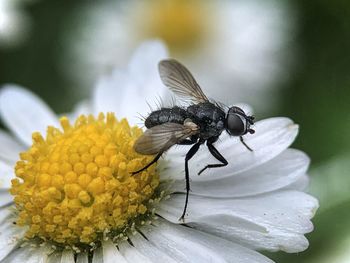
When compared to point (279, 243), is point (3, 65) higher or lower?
higher

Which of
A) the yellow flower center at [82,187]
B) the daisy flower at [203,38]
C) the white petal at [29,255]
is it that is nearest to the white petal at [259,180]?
the yellow flower center at [82,187]

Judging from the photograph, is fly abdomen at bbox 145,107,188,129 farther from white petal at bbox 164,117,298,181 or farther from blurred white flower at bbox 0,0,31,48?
blurred white flower at bbox 0,0,31,48

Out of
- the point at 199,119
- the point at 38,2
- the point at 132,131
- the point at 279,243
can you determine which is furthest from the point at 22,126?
the point at 38,2

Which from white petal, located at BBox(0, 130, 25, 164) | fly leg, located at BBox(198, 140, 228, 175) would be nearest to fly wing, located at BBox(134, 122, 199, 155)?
fly leg, located at BBox(198, 140, 228, 175)

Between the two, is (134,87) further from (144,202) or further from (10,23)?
(10,23)

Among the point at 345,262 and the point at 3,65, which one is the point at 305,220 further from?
the point at 3,65

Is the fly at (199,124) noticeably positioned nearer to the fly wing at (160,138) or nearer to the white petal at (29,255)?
the fly wing at (160,138)
